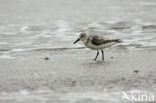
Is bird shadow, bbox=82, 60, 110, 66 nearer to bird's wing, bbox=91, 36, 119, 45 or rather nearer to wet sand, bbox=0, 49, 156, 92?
wet sand, bbox=0, 49, 156, 92

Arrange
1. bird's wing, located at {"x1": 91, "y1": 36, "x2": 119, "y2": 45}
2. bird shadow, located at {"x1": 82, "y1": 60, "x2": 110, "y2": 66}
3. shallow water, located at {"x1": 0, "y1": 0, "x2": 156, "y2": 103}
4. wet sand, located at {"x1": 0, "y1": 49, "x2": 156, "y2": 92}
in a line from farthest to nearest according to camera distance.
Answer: bird's wing, located at {"x1": 91, "y1": 36, "x2": 119, "y2": 45} → bird shadow, located at {"x1": 82, "y1": 60, "x2": 110, "y2": 66} → wet sand, located at {"x1": 0, "y1": 49, "x2": 156, "y2": 92} → shallow water, located at {"x1": 0, "y1": 0, "x2": 156, "y2": 103}

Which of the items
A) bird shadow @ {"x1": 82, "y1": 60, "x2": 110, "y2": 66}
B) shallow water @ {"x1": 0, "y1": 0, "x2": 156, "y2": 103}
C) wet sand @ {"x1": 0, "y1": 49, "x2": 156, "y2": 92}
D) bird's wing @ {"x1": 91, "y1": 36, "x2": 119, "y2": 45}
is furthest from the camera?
bird's wing @ {"x1": 91, "y1": 36, "x2": 119, "y2": 45}

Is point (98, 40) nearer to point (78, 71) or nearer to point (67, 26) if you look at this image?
point (78, 71)

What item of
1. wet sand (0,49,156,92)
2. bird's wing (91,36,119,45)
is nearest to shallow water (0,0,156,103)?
wet sand (0,49,156,92)

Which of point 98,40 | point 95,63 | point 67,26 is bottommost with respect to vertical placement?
point 95,63

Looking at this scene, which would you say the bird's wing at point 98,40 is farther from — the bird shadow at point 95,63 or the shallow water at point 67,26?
the shallow water at point 67,26

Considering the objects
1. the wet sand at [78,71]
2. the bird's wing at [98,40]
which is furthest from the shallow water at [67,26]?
the bird's wing at [98,40]

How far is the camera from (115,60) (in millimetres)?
9945

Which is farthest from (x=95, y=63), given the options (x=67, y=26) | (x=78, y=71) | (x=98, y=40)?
(x=67, y=26)

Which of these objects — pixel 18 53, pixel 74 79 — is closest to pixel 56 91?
pixel 74 79

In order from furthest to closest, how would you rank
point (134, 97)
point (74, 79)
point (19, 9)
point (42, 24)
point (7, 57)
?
1. point (19, 9)
2. point (42, 24)
3. point (7, 57)
4. point (74, 79)
5. point (134, 97)

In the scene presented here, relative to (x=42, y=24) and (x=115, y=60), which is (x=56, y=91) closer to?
(x=115, y=60)

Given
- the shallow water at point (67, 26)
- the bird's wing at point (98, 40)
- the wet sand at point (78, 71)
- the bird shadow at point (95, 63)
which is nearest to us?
the shallow water at point (67, 26)

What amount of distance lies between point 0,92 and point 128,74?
249 centimetres
